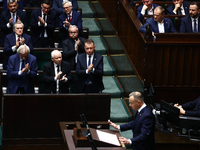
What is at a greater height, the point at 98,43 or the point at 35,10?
the point at 35,10

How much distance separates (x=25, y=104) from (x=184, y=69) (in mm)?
1841

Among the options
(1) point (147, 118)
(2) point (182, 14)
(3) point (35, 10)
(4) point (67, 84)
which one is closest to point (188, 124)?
(1) point (147, 118)

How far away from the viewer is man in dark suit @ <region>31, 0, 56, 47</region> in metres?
5.20

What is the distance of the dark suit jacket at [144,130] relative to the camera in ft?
10.8

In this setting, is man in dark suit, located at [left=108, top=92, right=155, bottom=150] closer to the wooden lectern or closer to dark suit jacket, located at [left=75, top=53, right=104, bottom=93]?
the wooden lectern

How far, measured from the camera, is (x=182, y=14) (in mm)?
5496

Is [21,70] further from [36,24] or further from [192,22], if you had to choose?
[192,22]

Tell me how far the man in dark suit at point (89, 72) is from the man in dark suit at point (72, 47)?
0.85 ft

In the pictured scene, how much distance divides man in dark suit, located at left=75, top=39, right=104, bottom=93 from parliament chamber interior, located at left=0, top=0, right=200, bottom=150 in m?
0.19

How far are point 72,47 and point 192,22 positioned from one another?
61.4 inches

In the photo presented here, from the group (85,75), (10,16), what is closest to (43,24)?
(10,16)

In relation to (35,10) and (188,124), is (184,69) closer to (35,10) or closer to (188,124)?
(188,124)

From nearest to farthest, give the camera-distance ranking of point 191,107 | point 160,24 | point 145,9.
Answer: point 191,107 → point 160,24 → point 145,9

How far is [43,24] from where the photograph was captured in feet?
17.1
